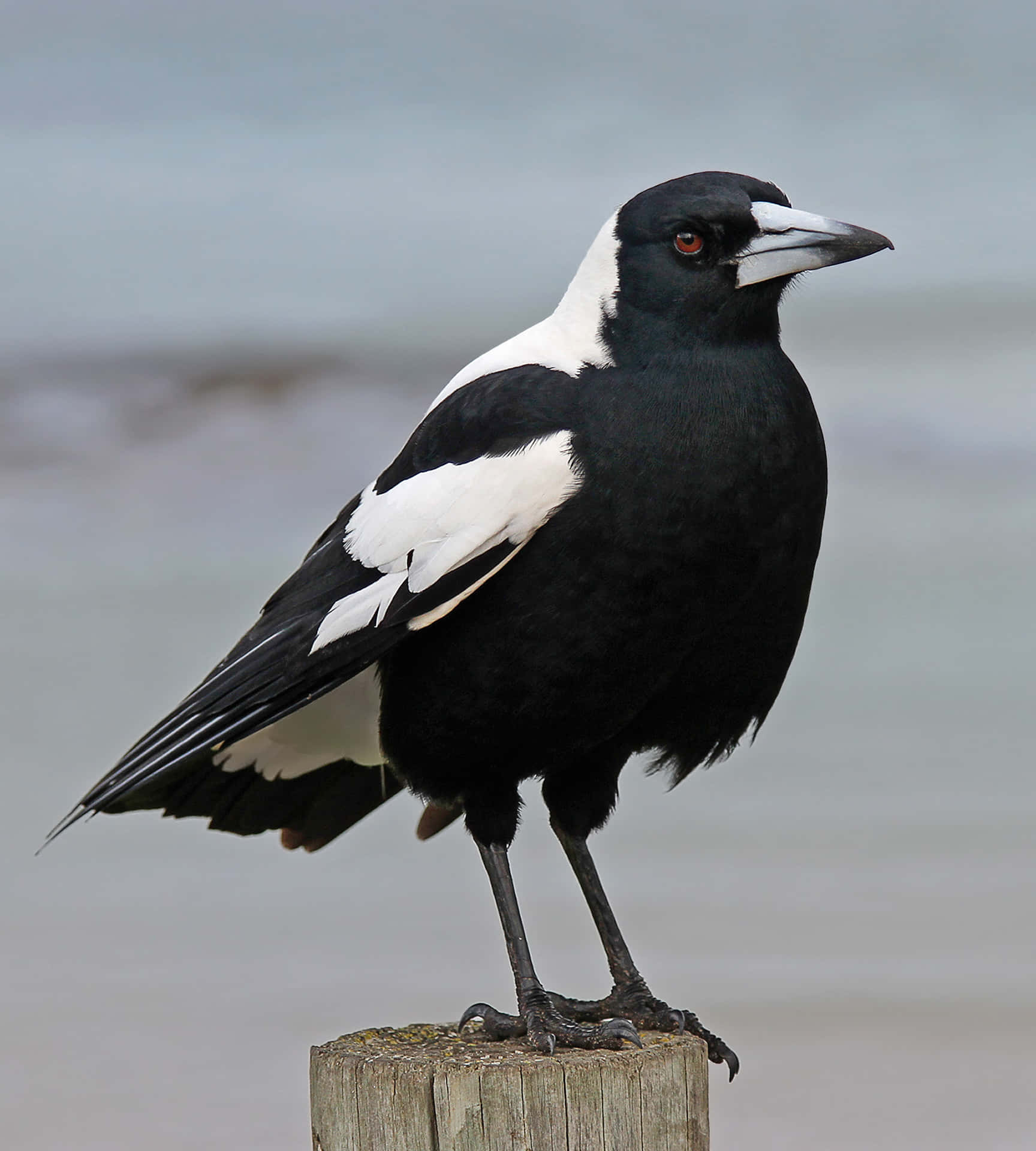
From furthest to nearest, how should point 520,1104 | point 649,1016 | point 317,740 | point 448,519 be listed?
1. point 317,740
2. point 649,1016
3. point 448,519
4. point 520,1104

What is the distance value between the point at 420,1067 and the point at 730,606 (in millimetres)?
693

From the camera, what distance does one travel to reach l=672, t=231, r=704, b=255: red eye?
6.88 ft

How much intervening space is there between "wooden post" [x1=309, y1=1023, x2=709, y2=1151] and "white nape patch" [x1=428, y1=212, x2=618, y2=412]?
2.90 feet

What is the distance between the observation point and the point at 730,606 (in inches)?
81.4

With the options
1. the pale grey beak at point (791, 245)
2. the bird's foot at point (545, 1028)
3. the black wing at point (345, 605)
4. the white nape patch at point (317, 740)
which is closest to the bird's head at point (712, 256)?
the pale grey beak at point (791, 245)

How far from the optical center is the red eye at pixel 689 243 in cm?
210

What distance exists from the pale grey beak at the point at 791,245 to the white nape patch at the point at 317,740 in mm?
867

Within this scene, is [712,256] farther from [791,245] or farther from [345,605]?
[345,605]

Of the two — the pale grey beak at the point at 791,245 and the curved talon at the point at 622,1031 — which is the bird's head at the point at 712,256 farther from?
the curved talon at the point at 622,1031

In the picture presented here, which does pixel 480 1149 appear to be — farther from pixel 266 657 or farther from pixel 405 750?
pixel 266 657

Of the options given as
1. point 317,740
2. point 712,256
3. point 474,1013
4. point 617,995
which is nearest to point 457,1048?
point 474,1013

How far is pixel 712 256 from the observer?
2.10 meters

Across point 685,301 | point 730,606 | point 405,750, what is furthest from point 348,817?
point 685,301

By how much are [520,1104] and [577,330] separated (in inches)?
39.3
